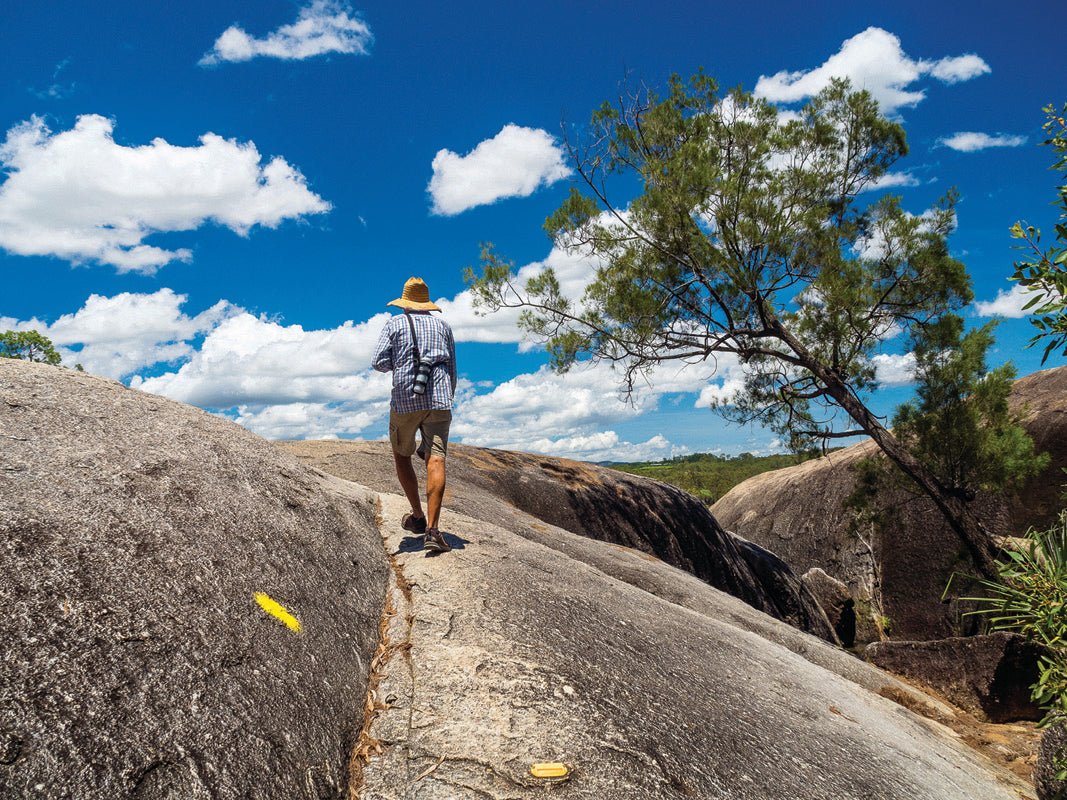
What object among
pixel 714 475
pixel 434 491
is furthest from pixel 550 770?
pixel 714 475

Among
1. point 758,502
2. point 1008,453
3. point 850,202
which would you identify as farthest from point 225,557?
point 758,502

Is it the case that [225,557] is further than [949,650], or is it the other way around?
[949,650]

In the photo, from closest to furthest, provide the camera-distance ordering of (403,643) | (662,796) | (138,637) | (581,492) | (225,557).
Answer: (138,637) < (662,796) < (225,557) < (403,643) < (581,492)

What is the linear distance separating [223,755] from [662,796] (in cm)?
212

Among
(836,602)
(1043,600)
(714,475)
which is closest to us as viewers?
(1043,600)

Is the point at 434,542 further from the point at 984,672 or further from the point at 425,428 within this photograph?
the point at 984,672

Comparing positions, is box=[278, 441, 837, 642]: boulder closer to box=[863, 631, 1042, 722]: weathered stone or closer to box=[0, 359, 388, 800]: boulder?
box=[0, 359, 388, 800]: boulder

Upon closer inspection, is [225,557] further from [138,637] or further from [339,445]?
[339,445]

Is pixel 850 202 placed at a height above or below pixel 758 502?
above

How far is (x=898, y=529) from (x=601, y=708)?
14.7 metres

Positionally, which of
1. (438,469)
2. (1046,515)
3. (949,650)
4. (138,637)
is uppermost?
(438,469)

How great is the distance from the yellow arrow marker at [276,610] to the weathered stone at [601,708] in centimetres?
66

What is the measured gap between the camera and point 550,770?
3430 millimetres

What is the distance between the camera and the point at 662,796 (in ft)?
11.3
